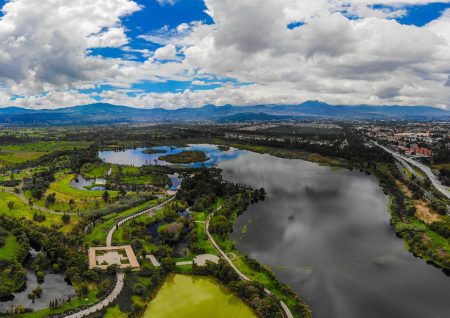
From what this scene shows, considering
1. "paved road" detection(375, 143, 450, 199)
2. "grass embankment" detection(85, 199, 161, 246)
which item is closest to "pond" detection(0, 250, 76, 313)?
"grass embankment" detection(85, 199, 161, 246)

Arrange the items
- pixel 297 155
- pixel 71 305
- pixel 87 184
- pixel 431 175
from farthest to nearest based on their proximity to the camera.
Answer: pixel 297 155 < pixel 431 175 < pixel 87 184 < pixel 71 305

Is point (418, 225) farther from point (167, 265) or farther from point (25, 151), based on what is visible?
point (25, 151)

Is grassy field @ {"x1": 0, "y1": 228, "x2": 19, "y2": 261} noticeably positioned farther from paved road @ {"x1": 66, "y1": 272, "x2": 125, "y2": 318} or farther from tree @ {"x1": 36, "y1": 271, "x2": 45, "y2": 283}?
paved road @ {"x1": 66, "y1": 272, "x2": 125, "y2": 318}

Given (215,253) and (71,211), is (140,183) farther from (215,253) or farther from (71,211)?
(215,253)

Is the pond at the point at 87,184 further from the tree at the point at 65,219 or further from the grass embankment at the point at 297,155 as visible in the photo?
the grass embankment at the point at 297,155

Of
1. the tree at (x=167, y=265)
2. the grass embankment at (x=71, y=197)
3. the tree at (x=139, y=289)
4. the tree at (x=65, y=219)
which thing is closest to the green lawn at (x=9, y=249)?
the tree at (x=65, y=219)

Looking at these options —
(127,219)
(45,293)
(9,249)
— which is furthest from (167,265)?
(9,249)
